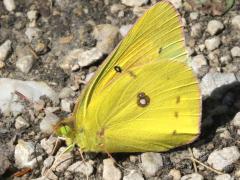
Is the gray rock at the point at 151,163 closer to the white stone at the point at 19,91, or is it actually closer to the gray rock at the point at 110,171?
the gray rock at the point at 110,171

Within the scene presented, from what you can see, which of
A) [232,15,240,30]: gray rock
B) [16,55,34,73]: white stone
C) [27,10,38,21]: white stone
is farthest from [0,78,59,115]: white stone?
[232,15,240,30]: gray rock

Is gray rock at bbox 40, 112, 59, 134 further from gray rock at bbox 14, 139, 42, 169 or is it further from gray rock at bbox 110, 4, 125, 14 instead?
gray rock at bbox 110, 4, 125, 14

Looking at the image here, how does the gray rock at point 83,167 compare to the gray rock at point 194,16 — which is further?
the gray rock at point 194,16

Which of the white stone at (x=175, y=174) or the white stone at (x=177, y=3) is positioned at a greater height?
the white stone at (x=177, y=3)

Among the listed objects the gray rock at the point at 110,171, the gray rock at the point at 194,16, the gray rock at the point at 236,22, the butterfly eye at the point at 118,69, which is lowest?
the gray rock at the point at 110,171

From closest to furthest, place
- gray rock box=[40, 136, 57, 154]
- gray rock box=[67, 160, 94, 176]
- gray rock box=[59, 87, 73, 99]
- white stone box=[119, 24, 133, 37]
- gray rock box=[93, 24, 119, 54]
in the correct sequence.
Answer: gray rock box=[67, 160, 94, 176] < gray rock box=[40, 136, 57, 154] < gray rock box=[59, 87, 73, 99] < gray rock box=[93, 24, 119, 54] < white stone box=[119, 24, 133, 37]

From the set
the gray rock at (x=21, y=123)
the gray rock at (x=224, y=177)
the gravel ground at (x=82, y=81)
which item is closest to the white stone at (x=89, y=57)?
the gravel ground at (x=82, y=81)
